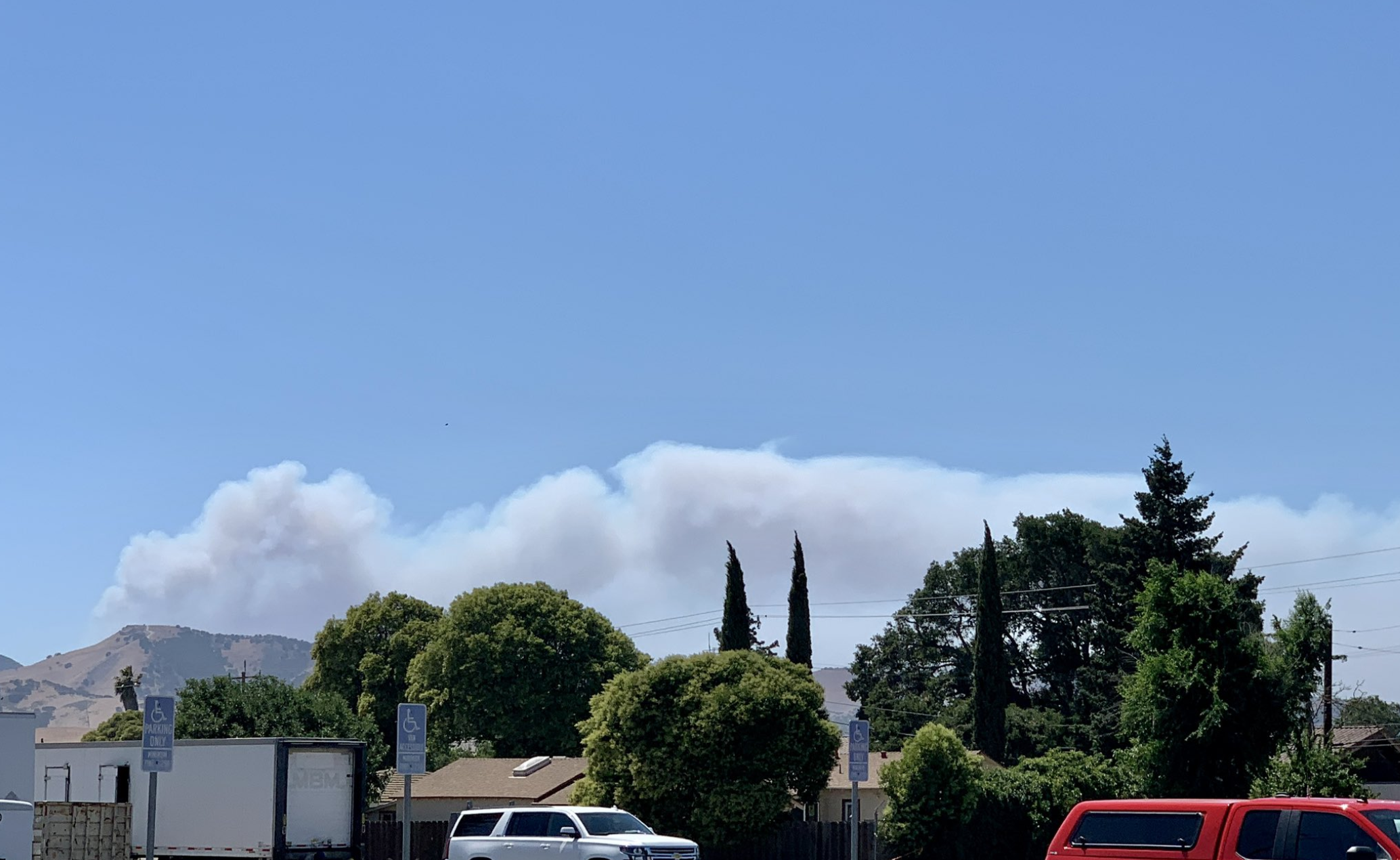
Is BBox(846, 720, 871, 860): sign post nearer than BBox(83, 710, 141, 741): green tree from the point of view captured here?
Yes

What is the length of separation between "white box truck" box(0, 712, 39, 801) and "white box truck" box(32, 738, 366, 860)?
151cm

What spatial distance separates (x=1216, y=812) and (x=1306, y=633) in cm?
1926

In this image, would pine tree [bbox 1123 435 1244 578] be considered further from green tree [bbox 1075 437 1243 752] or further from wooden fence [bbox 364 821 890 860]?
wooden fence [bbox 364 821 890 860]

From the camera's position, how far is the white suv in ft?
88.3

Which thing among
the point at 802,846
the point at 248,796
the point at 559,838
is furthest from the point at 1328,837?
the point at 802,846

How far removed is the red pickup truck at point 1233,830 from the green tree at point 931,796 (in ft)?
64.1

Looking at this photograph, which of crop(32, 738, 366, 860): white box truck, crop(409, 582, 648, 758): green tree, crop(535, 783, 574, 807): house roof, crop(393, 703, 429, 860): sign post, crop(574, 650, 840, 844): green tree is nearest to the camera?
crop(393, 703, 429, 860): sign post

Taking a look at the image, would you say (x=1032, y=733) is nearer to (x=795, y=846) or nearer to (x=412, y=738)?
(x=795, y=846)

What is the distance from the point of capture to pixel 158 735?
19.0 metres

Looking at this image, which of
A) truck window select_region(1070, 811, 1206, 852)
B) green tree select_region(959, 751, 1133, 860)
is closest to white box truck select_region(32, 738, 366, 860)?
truck window select_region(1070, 811, 1206, 852)

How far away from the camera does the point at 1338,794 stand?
110 ft

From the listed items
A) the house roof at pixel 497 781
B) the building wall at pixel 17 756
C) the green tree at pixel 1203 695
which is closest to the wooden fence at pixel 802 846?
the green tree at pixel 1203 695

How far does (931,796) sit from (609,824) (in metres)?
13.7

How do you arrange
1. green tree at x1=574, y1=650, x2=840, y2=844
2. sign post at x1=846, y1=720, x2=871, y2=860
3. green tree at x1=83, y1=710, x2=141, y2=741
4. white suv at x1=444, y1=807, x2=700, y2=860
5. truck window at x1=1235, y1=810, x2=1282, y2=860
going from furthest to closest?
green tree at x1=83, y1=710, x2=141, y2=741 → green tree at x1=574, y1=650, x2=840, y2=844 → white suv at x1=444, y1=807, x2=700, y2=860 → sign post at x1=846, y1=720, x2=871, y2=860 → truck window at x1=1235, y1=810, x2=1282, y2=860
